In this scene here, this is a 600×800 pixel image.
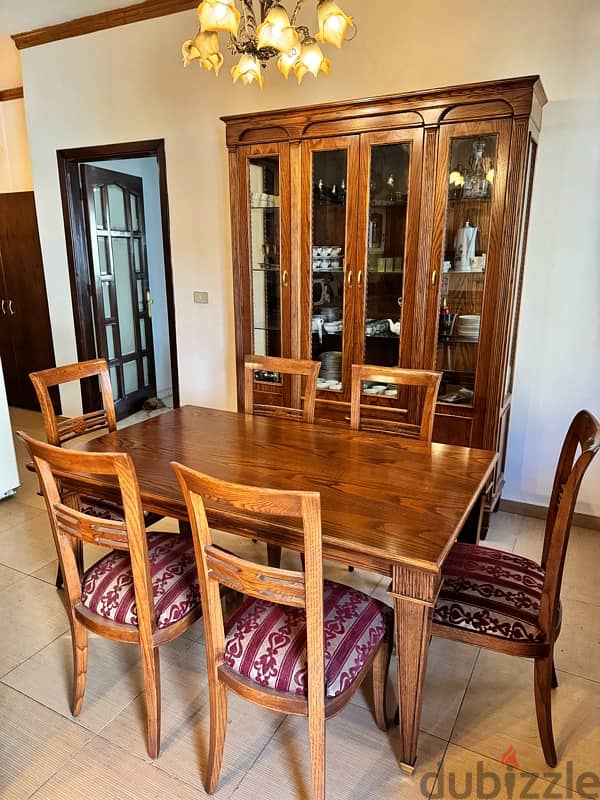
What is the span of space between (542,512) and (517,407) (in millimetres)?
641

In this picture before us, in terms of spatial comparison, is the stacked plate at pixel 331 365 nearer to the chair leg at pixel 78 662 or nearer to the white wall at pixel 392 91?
the white wall at pixel 392 91

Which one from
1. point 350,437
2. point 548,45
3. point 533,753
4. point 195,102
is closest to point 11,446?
point 350,437

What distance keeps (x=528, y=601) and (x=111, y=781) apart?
132 cm

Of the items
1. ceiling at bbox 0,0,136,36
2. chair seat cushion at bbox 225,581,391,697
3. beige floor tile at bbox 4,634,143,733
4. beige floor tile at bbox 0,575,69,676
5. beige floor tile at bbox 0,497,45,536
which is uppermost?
ceiling at bbox 0,0,136,36

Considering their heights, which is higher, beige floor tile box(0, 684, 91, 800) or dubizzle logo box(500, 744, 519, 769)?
dubizzle logo box(500, 744, 519, 769)

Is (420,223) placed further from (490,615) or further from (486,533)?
(490,615)

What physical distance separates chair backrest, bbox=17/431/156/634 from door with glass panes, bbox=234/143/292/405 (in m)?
1.80

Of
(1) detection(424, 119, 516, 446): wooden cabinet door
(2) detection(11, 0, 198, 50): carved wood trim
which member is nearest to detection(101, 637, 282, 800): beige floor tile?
(1) detection(424, 119, 516, 446): wooden cabinet door

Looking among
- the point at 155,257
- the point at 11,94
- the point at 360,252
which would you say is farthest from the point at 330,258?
the point at 11,94

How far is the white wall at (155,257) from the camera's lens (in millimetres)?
5000

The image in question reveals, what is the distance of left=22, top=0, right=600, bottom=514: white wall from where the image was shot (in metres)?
2.61

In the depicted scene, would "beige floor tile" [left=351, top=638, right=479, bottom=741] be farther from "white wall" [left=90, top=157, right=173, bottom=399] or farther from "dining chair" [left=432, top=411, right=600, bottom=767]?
"white wall" [left=90, top=157, right=173, bottom=399]

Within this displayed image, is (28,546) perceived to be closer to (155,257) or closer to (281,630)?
(281,630)

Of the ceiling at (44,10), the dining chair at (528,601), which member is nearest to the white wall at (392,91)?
the ceiling at (44,10)
